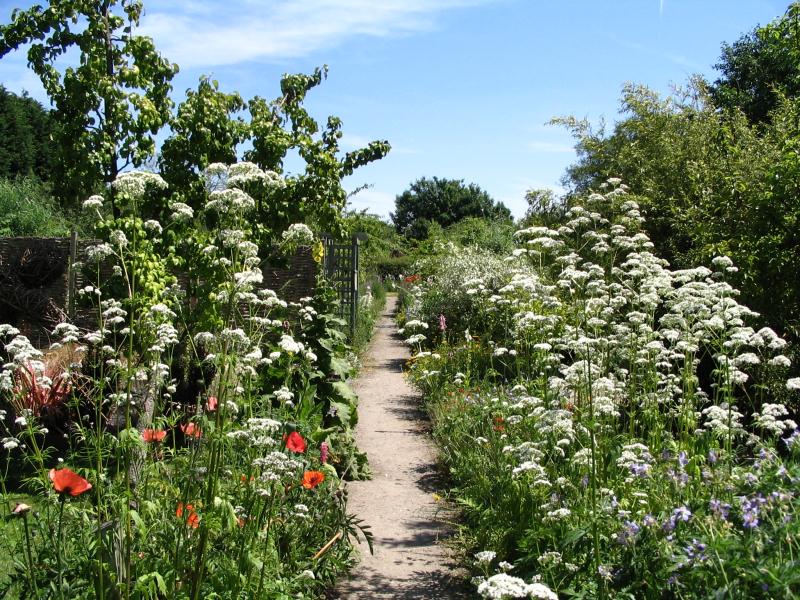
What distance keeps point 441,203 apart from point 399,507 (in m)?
46.8

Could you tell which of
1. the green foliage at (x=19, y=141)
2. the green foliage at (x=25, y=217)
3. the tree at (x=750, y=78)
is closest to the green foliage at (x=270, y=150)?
the green foliage at (x=25, y=217)

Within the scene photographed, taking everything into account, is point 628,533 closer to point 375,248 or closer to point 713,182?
point 713,182

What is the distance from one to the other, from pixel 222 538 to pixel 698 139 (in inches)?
352

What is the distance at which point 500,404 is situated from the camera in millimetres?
5375

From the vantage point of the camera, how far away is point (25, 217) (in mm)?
15898

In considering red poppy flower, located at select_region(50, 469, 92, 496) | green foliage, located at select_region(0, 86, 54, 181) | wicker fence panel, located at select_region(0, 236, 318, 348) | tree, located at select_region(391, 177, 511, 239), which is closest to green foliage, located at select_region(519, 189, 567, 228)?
wicker fence panel, located at select_region(0, 236, 318, 348)

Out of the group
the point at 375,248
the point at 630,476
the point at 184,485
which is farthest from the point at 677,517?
the point at 375,248

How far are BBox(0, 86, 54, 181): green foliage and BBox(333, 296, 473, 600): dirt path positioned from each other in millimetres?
21250

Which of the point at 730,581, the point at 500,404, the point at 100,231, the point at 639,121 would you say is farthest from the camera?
the point at 639,121

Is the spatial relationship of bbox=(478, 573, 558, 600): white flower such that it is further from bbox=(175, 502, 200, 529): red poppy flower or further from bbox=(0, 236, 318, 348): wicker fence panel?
bbox=(0, 236, 318, 348): wicker fence panel

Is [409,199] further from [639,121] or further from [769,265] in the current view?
[769,265]

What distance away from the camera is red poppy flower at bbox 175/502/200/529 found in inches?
110

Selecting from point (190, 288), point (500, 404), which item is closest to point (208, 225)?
point (190, 288)

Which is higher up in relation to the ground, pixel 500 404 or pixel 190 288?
pixel 190 288
